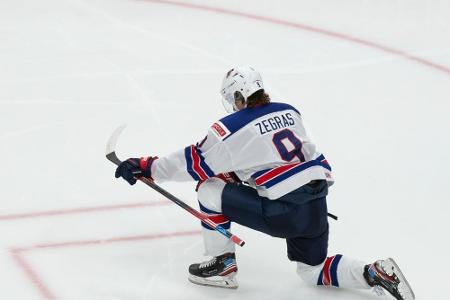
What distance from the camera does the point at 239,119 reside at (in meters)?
3.37

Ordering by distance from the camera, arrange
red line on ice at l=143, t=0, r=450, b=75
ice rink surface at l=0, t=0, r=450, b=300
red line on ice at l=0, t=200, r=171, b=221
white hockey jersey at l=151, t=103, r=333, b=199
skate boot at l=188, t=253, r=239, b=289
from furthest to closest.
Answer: red line on ice at l=143, t=0, r=450, b=75 → red line on ice at l=0, t=200, r=171, b=221 → ice rink surface at l=0, t=0, r=450, b=300 → skate boot at l=188, t=253, r=239, b=289 → white hockey jersey at l=151, t=103, r=333, b=199

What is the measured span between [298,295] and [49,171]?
1.60 metres

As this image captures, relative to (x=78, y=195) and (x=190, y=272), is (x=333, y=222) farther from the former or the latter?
(x=78, y=195)

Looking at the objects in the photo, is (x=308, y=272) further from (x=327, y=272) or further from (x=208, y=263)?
(x=208, y=263)

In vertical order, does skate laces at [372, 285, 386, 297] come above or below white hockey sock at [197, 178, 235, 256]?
below

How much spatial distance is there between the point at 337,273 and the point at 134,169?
861mm

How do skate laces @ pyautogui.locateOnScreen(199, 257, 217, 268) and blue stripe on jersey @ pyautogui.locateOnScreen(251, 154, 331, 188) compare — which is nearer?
blue stripe on jersey @ pyautogui.locateOnScreen(251, 154, 331, 188)

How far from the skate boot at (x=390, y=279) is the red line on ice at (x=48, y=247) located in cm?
89

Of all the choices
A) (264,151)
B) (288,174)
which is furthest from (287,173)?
(264,151)

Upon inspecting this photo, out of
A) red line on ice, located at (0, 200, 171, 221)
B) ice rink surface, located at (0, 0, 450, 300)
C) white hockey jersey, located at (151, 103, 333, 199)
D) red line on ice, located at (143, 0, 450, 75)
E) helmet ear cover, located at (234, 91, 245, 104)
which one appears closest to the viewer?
white hockey jersey, located at (151, 103, 333, 199)

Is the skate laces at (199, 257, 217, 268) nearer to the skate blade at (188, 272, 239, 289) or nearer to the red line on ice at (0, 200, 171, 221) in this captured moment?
the skate blade at (188, 272, 239, 289)

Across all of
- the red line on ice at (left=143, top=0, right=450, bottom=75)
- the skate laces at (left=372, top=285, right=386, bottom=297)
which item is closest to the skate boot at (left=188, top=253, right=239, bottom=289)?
the skate laces at (left=372, top=285, right=386, bottom=297)

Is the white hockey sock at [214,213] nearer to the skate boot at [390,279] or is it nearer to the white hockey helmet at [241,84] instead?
the white hockey helmet at [241,84]

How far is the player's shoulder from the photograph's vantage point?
3.35 metres
